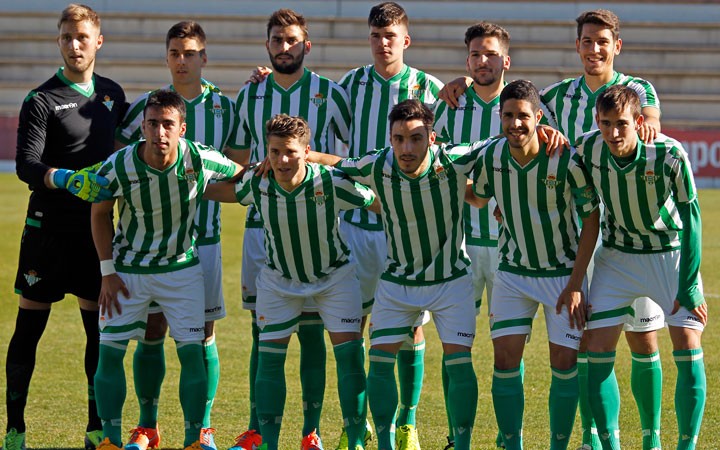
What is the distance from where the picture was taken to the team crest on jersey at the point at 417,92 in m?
5.76

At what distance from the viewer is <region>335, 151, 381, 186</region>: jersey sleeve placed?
5059 mm

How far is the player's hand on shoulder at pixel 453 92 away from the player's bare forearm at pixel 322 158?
71cm

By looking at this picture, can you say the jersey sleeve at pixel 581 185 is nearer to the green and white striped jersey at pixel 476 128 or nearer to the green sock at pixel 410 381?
the green and white striped jersey at pixel 476 128

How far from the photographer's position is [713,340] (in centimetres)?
781

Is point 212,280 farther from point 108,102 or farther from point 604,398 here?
point 604,398

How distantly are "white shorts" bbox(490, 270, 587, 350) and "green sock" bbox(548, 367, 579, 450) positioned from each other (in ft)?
0.50

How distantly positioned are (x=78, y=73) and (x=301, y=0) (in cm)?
2040

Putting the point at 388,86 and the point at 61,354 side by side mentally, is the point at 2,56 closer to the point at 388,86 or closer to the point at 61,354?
the point at 61,354

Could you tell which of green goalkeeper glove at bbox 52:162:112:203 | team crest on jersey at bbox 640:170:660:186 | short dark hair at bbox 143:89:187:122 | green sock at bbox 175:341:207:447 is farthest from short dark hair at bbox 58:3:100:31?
team crest on jersey at bbox 640:170:660:186

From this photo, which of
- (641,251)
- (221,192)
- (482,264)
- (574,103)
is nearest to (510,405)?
(641,251)

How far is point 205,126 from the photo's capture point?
18.7ft

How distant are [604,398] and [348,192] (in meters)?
1.53

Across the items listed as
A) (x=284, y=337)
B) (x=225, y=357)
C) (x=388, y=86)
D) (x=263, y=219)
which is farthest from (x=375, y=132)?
(x=225, y=357)

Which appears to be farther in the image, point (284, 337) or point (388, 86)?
point (388, 86)
